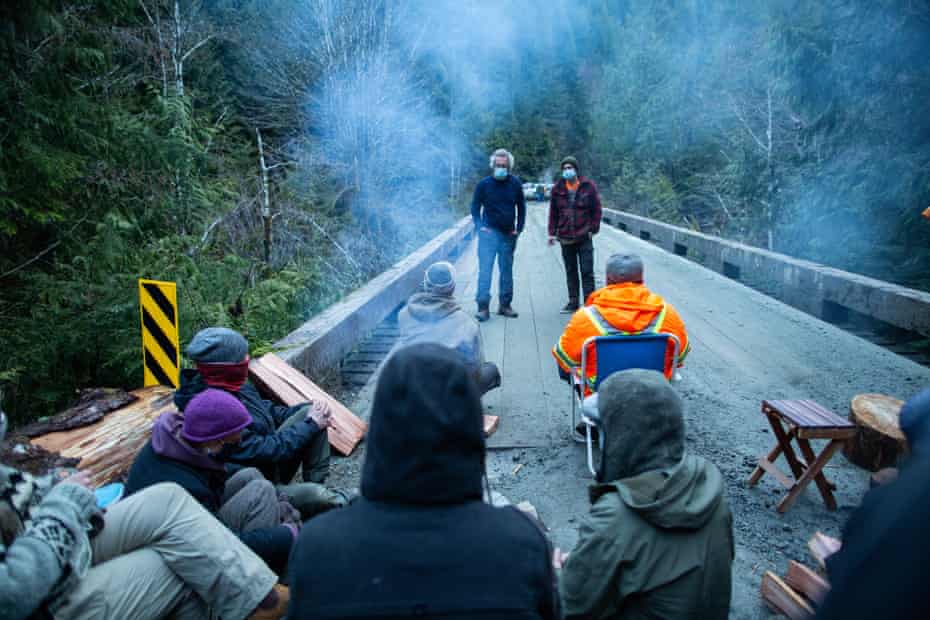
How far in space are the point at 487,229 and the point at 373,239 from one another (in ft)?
22.6

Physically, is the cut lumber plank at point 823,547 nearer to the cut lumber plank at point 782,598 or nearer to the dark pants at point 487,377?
the cut lumber plank at point 782,598

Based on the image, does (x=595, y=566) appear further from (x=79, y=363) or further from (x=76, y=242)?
(x=76, y=242)

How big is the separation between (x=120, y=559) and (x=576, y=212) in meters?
6.50

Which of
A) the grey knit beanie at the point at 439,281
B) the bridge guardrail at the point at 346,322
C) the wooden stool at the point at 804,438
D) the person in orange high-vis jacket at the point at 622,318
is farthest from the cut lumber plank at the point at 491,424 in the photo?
the wooden stool at the point at 804,438

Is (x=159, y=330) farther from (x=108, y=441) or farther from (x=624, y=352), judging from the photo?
(x=624, y=352)

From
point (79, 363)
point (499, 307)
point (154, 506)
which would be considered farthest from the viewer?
point (499, 307)

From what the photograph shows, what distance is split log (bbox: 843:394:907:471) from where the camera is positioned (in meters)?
3.87

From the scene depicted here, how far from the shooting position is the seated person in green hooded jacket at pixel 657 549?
1981 mm

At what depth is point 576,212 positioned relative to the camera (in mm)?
7805

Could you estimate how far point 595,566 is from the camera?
2.06 metres

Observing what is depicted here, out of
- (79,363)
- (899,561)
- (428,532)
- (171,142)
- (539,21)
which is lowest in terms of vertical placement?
(79,363)

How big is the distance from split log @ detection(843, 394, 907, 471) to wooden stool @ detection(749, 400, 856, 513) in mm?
461

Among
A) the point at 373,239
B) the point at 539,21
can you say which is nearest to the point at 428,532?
the point at 373,239

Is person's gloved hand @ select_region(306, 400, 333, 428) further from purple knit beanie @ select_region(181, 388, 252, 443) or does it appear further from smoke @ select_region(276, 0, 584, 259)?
smoke @ select_region(276, 0, 584, 259)
